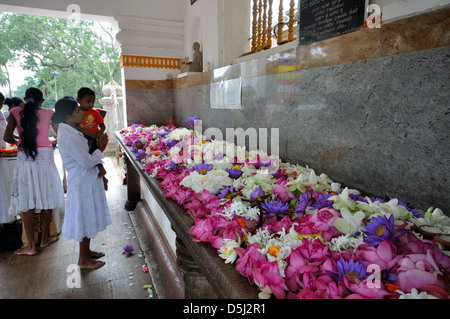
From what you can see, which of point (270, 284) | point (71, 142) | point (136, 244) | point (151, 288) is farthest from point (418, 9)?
point (136, 244)

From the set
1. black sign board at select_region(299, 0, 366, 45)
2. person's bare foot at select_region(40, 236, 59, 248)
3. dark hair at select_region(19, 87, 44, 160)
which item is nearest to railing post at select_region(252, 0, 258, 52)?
black sign board at select_region(299, 0, 366, 45)

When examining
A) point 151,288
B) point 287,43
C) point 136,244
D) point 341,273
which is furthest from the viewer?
point 136,244

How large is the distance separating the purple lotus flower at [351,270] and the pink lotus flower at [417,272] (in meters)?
0.10

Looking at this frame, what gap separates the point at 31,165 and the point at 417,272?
4345 mm

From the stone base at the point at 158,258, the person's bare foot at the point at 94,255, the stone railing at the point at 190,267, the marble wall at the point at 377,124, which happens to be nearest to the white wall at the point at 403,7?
the marble wall at the point at 377,124

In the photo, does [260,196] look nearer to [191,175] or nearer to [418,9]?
[191,175]

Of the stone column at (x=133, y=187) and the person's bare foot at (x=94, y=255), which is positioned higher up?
the stone column at (x=133, y=187)

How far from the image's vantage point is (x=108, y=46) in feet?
61.4

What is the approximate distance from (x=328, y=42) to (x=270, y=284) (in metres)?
1.78

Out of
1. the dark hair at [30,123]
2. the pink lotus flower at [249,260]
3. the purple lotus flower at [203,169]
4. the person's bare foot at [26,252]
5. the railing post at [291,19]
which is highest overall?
the railing post at [291,19]

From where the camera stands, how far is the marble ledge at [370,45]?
1348mm

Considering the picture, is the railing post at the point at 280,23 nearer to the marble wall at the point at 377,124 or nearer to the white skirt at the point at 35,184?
the marble wall at the point at 377,124

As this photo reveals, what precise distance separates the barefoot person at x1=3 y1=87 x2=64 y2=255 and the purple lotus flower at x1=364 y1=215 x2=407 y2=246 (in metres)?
4.10

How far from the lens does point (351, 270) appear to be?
90 centimetres
